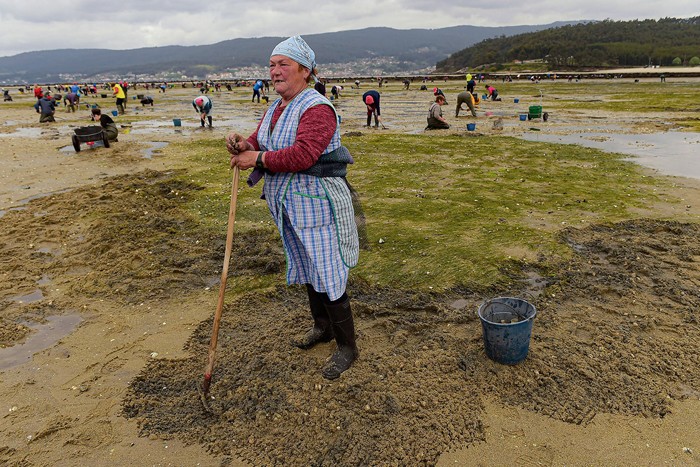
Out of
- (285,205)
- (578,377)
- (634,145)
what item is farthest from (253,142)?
(634,145)

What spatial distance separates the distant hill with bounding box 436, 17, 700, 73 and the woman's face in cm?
11201

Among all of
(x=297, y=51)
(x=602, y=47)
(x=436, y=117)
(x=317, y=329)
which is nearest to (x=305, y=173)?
(x=297, y=51)

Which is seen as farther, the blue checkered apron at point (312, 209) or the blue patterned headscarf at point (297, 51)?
the blue checkered apron at point (312, 209)

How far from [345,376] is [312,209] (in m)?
1.43

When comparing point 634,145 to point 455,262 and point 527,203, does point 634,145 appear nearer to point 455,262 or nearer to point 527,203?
point 527,203

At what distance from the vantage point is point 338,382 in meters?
3.53

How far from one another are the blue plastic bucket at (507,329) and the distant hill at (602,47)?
111103 mm

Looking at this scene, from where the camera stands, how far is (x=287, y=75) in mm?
2984

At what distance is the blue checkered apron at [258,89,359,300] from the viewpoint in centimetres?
304

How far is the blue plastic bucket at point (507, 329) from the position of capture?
137 inches

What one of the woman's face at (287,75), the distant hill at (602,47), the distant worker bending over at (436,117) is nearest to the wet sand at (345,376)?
the woman's face at (287,75)

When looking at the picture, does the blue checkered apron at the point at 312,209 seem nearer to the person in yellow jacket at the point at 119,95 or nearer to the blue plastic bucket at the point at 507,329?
the blue plastic bucket at the point at 507,329

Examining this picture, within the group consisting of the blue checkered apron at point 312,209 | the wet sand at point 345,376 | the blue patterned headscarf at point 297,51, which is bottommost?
the wet sand at point 345,376

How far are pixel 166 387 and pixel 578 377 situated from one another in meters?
3.32
